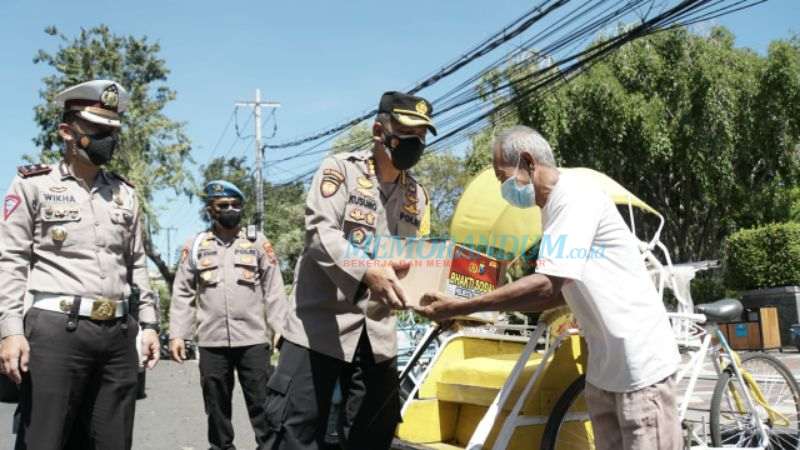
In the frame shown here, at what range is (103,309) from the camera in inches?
134

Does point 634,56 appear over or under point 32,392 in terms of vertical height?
over

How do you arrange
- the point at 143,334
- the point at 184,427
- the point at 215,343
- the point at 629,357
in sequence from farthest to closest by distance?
1. the point at 184,427
2. the point at 215,343
3. the point at 143,334
4. the point at 629,357

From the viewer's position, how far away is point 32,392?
3232mm

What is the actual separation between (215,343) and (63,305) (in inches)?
101

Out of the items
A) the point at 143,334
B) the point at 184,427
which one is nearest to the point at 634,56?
the point at 184,427

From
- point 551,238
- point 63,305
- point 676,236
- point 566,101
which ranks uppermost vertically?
point 566,101

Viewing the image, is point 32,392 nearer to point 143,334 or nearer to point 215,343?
point 143,334

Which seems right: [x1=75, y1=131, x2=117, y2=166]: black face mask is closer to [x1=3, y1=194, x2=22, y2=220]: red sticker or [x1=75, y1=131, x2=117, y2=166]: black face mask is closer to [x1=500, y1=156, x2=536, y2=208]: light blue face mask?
[x1=3, y1=194, x2=22, y2=220]: red sticker

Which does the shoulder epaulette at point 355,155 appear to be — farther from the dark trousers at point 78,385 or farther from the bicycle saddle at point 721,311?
the bicycle saddle at point 721,311

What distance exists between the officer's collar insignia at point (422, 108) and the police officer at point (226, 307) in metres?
2.97

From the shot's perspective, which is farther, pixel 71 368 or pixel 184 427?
pixel 184 427

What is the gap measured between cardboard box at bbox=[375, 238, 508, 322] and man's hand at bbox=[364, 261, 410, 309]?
94 millimetres

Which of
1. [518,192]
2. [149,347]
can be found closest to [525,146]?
[518,192]

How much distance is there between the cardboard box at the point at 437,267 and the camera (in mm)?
3258
